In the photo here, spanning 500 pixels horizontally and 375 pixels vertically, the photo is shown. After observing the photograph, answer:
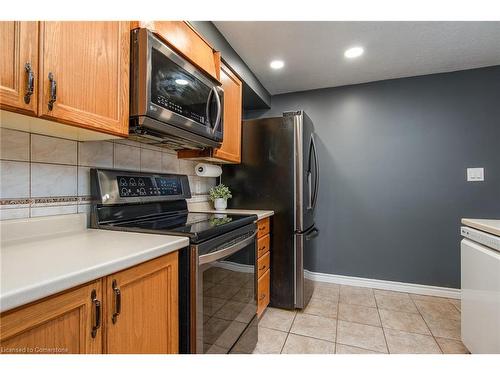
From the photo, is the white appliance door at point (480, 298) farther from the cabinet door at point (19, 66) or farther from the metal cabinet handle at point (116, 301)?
the cabinet door at point (19, 66)

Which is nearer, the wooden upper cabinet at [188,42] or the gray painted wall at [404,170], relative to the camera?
the wooden upper cabinet at [188,42]

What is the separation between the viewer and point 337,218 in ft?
9.44

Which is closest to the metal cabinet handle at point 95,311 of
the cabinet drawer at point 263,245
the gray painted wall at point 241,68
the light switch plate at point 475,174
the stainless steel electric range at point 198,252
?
the stainless steel electric range at point 198,252

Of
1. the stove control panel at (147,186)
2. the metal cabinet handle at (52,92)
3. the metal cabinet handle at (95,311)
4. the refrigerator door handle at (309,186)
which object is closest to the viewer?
the metal cabinet handle at (95,311)

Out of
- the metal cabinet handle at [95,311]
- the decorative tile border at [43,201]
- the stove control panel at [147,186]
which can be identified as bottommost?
the metal cabinet handle at [95,311]

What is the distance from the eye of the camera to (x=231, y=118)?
212 cm

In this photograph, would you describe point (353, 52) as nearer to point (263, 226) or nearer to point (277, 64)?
point (277, 64)

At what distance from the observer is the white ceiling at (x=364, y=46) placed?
1.82 metres

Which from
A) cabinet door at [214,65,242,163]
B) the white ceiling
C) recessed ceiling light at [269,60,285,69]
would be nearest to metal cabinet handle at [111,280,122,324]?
cabinet door at [214,65,242,163]

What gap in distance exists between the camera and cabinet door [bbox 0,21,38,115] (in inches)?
28.0

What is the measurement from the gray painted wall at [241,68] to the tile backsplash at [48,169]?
3.12 ft

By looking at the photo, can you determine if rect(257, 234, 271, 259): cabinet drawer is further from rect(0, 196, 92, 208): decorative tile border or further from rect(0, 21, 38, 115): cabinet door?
rect(0, 21, 38, 115): cabinet door

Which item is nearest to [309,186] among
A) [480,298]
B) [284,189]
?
[284,189]
